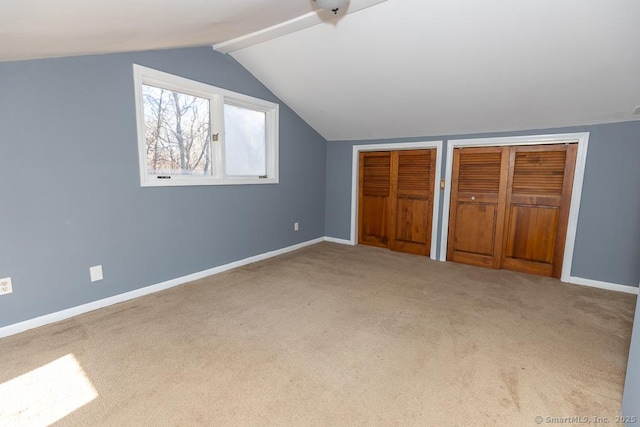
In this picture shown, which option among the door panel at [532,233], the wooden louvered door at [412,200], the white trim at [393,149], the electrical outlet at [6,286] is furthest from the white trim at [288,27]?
the door panel at [532,233]

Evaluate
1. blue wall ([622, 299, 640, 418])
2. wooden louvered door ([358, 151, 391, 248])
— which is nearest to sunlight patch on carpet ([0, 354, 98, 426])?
blue wall ([622, 299, 640, 418])

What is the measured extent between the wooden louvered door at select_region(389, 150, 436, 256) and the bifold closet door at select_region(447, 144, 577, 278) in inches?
13.1

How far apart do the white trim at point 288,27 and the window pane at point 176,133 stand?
64 centimetres

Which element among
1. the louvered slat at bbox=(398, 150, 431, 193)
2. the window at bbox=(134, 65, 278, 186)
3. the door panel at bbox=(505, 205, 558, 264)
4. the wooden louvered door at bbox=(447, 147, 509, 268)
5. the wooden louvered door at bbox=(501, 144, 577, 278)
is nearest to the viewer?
the window at bbox=(134, 65, 278, 186)

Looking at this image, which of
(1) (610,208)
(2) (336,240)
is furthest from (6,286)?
(1) (610,208)

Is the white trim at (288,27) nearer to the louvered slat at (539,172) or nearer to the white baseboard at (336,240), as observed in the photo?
the louvered slat at (539,172)

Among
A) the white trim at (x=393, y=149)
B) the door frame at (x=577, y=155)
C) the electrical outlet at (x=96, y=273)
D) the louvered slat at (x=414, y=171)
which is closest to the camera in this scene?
the electrical outlet at (x=96, y=273)

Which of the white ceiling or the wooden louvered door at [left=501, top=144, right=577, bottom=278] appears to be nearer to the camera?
the white ceiling

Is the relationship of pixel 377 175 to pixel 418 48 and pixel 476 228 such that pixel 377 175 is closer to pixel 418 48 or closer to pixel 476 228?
pixel 476 228

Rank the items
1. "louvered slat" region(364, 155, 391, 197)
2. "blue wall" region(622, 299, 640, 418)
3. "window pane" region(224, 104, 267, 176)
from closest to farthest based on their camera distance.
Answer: "blue wall" region(622, 299, 640, 418)
"window pane" region(224, 104, 267, 176)
"louvered slat" region(364, 155, 391, 197)

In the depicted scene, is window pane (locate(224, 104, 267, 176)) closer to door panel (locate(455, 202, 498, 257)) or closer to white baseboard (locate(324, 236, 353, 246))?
white baseboard (locate(324, 236, 353, 246))

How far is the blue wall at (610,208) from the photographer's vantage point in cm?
296

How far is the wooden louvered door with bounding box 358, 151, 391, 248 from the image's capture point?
4648 mm

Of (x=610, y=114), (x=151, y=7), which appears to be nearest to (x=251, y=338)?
(x=151, y=7)
